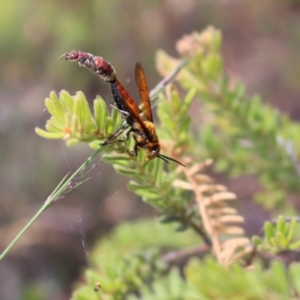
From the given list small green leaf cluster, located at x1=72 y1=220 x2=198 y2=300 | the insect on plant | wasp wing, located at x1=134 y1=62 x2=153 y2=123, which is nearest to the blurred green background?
small green leaf cluster, located at x1=72 y1=220 x2=198 y2=300

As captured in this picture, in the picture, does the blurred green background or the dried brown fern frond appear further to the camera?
the blurred green background

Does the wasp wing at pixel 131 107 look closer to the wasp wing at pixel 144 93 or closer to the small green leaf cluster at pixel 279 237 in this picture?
the wasp wing at pixel 144 93

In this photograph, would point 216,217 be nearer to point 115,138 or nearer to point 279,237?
point 279,237

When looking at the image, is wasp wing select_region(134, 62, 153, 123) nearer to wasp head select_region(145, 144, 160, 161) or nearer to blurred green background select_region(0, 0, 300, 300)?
wasp head select_region(145, 144, 160, 161)

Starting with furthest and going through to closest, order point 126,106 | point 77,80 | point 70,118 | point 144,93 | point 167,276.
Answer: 1. point 77,80
2. point 167,276
3. point 144,93
4. point 126,106
5. point 70,118

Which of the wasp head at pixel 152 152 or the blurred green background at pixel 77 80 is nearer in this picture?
the wasp head at pixel 152 152

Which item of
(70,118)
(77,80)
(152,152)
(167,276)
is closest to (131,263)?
(167,276)

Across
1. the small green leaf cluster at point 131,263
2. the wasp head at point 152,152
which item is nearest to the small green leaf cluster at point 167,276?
the small green leaf cluster at point 131,263
